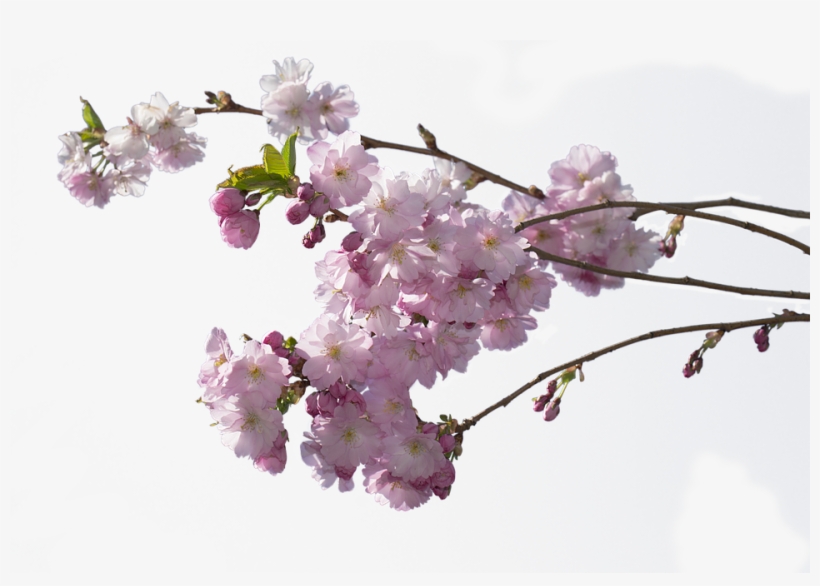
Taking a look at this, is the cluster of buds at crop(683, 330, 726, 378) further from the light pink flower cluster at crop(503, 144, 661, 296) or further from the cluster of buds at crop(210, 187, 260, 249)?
the cluster of buds at crop(210, 187, 260, 249)

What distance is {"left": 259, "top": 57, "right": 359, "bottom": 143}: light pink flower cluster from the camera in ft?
5.36

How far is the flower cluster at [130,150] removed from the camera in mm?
Answer: 1672

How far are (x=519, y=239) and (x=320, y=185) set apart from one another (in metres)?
0.34

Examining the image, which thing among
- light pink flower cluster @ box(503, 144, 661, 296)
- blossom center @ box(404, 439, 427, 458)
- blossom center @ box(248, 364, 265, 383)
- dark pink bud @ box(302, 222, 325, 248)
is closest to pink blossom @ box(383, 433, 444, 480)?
blossom center @ box(404, 439, 427, 458)

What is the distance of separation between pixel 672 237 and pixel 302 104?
3.02ft

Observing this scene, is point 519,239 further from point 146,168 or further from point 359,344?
point 146,168

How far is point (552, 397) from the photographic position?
161 centimetres

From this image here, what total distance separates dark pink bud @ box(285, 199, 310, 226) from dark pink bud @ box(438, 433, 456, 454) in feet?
1.51

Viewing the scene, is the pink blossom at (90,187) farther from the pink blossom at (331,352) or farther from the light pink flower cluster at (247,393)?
the pink blossom at (331,352)

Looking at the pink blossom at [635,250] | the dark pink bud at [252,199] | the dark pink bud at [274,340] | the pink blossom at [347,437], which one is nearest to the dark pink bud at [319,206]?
the dark pink bud at [252,199]

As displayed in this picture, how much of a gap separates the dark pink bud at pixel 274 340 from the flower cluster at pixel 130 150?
1.92 feet

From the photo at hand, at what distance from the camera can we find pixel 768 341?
1.77 metres

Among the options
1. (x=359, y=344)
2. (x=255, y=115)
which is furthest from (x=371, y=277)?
(x=255, y=115)

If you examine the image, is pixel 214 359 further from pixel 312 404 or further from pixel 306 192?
pixel 306 192
